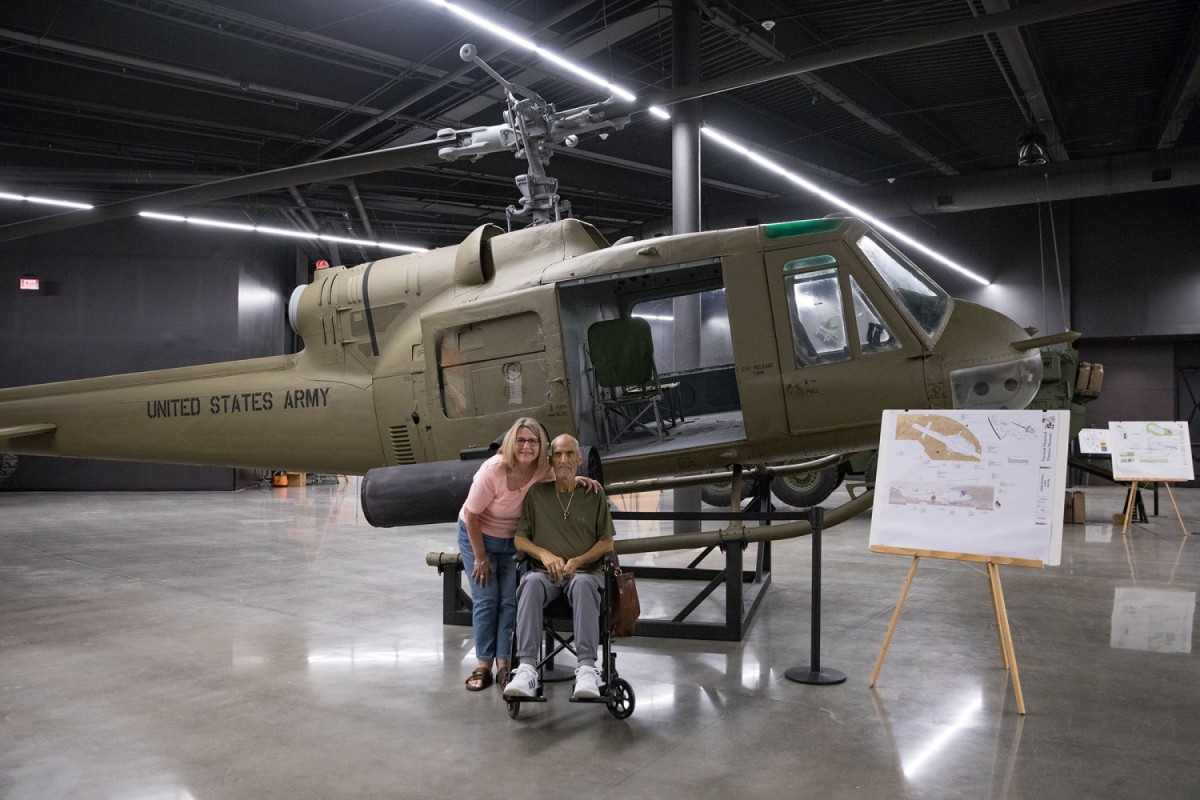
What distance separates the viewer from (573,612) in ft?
12.7

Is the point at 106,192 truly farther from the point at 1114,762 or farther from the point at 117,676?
the point at 1114,762

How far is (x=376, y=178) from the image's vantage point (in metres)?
15.1

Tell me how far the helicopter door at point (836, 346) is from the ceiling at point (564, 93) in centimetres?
184

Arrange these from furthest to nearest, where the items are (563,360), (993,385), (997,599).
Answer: (563,360)
(993,385)
(997,599)

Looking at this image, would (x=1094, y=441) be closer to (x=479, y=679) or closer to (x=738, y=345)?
(x=738, y=345)

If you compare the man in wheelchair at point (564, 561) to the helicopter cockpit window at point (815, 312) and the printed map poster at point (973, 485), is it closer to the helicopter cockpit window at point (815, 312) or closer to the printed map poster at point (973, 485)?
the printed map poster at point (973, 485)

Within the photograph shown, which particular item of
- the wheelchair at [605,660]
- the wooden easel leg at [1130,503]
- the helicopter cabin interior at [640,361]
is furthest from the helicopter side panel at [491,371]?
the wooden easel leg at [1130,503]

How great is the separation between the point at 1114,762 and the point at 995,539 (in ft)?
3.44

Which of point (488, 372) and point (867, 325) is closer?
point (867, 325)

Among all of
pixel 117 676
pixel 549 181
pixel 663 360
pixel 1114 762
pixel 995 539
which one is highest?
pixel 549 181

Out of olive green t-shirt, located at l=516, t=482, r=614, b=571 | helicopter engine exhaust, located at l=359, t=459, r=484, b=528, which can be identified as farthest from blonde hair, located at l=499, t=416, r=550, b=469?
helicopter engine exhaust, located at l=359, t=459, r=484, b=528

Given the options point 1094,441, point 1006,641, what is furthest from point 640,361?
point 1094,441

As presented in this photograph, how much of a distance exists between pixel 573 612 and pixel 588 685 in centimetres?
39

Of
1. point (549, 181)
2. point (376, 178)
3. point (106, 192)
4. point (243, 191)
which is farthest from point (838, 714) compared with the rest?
point (106, 192)
